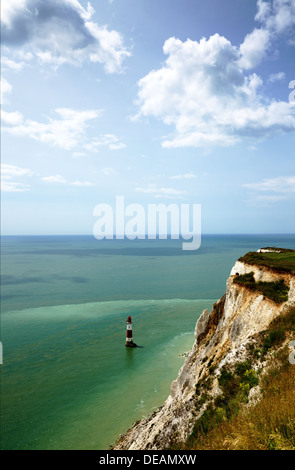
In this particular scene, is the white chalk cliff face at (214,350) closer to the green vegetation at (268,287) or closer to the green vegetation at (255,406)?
the green vegetation at (268,287)

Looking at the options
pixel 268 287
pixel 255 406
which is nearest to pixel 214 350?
pixel 268 287

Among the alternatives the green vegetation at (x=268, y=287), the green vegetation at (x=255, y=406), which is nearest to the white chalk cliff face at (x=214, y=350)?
the green vegetation at (x=268, y=287)

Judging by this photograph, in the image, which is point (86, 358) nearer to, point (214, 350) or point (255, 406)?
point (214, 350)

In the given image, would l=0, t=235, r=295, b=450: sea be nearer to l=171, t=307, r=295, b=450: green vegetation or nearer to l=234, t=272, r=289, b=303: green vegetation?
l=171, t=307, r=295, b=450: green vegetation

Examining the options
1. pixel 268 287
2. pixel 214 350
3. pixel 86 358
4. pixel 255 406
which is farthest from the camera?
pixel 86 358
